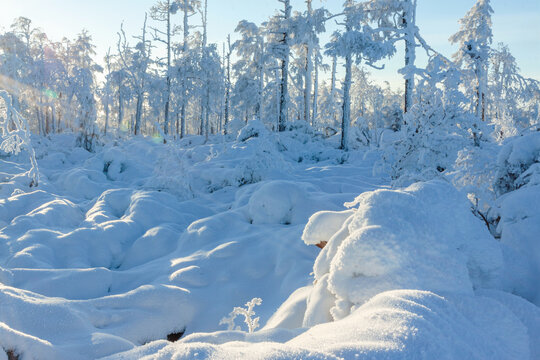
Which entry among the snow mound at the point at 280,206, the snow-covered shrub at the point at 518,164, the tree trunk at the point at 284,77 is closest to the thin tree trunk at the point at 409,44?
the tree trunk at the point at 284,77

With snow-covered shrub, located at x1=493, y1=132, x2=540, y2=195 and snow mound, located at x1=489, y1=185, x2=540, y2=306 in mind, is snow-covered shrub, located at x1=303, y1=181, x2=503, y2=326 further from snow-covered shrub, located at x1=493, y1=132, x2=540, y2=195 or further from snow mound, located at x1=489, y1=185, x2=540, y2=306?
snow-covered shrub, located at x1=493, y1=132, x2=540, y2=195

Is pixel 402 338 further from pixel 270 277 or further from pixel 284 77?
pixel 284 77

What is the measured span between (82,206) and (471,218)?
7.97 meters

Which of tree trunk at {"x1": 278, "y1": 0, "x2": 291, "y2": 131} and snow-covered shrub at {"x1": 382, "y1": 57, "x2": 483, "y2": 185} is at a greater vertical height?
tree trunk at {"x1": 278, "y1": 0, "x2": 291, "y2": 131}

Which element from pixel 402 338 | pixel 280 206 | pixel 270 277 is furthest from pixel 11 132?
pixel 402 338

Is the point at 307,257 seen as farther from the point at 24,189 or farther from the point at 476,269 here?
the point at 24,189

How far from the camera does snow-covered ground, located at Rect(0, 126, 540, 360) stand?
4.73 ft

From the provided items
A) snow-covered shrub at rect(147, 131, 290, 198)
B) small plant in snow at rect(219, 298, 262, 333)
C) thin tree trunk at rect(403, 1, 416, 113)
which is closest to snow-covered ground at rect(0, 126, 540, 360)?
small plant in snow at rect(219, 298, 262, 333)

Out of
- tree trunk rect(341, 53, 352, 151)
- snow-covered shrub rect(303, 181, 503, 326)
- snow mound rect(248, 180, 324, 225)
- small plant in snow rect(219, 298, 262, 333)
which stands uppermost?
tree trunk rect(341, 53, 352, 151)

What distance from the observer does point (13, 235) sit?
5699 mm

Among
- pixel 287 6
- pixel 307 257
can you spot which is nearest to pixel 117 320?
pixel 307 257

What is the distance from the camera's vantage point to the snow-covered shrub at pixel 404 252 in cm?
208

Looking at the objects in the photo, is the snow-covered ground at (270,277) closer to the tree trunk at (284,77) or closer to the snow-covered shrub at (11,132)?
the snow-covered shrub at (11,132)

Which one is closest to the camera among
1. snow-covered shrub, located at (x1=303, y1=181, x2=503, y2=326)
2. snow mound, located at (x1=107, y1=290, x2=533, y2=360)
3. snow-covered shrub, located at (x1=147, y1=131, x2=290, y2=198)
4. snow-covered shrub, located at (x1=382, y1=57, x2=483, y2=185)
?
snow mound, located at (x1=107, y1=290, x2=533, y2=360)
